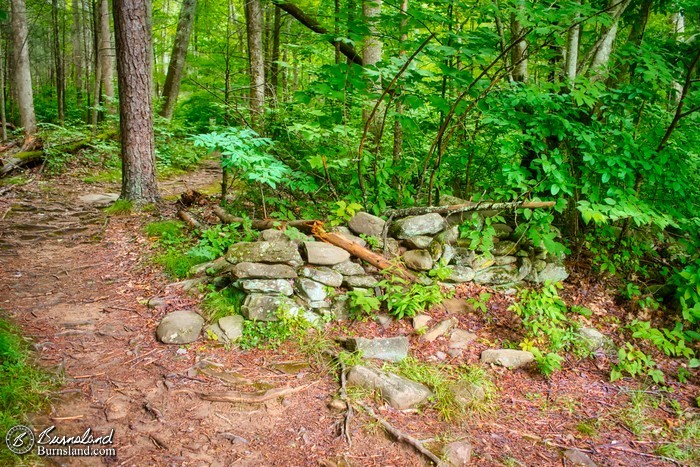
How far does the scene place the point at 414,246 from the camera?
486 cm

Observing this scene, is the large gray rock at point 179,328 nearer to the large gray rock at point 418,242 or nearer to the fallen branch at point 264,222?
the fallen branch at point 264,222

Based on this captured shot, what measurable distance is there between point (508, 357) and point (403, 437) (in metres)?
1.65

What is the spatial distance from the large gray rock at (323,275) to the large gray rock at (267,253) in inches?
5.4

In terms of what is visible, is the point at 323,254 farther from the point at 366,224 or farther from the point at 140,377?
the point at 140,377

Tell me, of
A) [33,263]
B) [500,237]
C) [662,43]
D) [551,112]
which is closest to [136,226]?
[33,263]

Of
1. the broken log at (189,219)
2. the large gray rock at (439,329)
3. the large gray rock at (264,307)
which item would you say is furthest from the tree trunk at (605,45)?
the broken log at (189,219)

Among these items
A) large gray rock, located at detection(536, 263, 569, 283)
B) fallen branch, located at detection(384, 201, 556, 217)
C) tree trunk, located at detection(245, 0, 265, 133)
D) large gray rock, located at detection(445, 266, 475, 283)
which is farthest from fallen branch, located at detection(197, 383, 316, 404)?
tree trunk, located at detection(245, 0, 265, 133)

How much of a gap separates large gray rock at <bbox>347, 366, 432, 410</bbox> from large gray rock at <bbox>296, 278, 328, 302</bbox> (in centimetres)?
95

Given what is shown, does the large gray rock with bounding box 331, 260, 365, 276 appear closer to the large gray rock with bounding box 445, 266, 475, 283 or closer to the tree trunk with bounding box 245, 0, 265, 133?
the large gray rock with bounding box 445, 266, 475, 283

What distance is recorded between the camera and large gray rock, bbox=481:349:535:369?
409 centimetres

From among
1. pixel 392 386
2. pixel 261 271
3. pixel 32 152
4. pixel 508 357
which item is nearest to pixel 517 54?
pixel 508 357

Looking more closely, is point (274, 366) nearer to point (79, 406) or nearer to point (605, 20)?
point (79, 406)

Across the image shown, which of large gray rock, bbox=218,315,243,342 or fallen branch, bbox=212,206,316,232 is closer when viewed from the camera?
large gray rock, bbox=218,315,243,342

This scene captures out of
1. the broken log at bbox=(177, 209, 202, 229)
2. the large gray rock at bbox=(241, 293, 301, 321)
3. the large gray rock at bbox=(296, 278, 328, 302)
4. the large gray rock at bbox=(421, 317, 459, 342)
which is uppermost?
the broken log at bbox=(177, 209, 202, 229)
